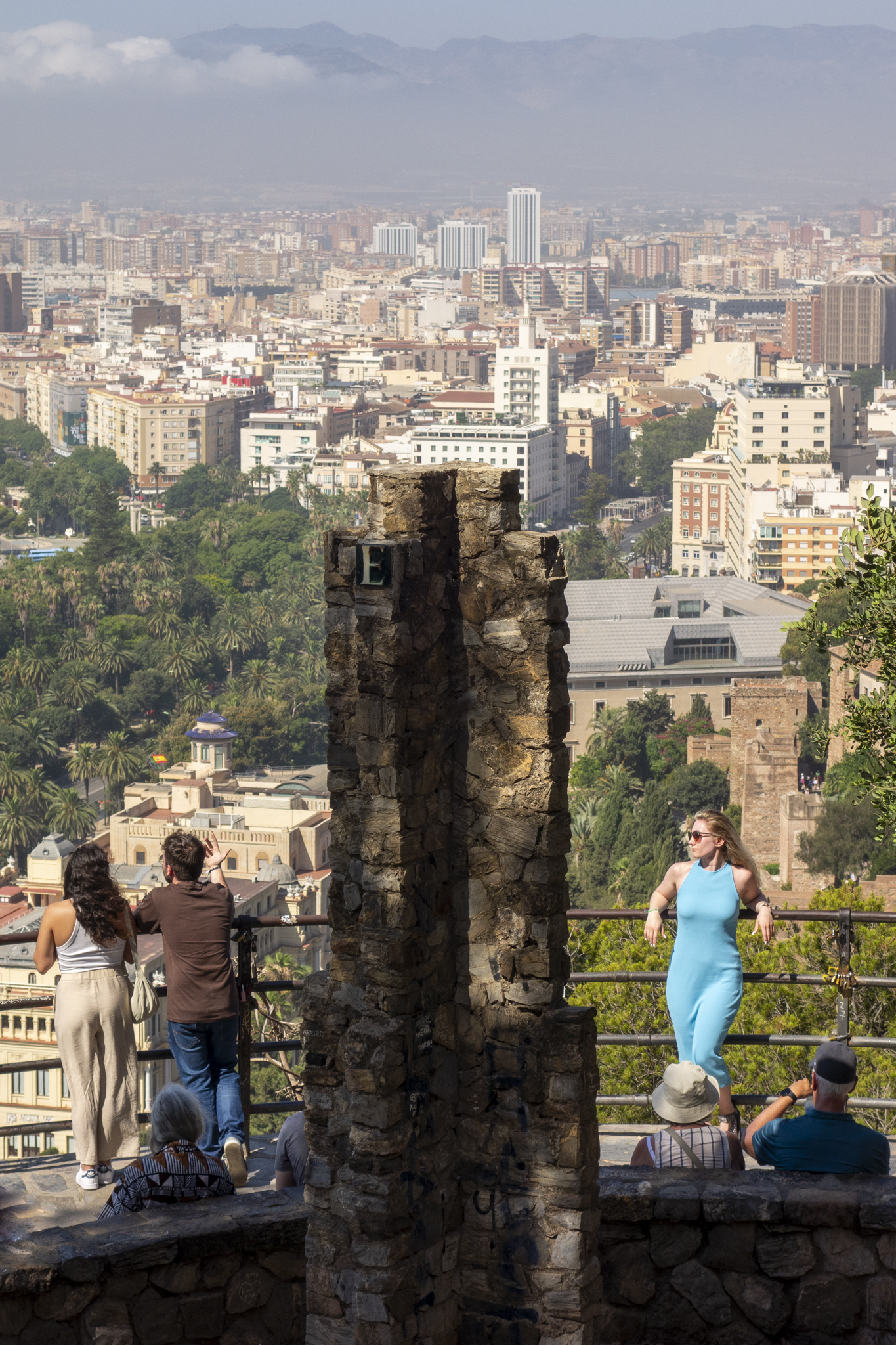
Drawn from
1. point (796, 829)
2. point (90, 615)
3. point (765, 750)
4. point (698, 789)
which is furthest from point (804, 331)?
point (796, 829)

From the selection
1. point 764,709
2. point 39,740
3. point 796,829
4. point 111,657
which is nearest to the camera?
point 796,829

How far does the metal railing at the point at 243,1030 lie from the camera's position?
4773 mm

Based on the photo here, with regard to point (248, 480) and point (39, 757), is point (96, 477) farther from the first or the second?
point (39, 757)

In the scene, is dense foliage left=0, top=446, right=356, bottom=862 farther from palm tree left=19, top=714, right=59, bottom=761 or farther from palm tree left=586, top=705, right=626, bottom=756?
palm tree left=586, top=705, right=626, bottom=756

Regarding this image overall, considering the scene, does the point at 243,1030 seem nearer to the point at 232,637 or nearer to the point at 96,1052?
the point at 96,1052

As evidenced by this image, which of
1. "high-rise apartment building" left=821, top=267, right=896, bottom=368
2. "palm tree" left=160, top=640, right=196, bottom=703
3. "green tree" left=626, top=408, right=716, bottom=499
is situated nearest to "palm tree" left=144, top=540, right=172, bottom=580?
"palm tree" left=160, top=640, right=196, bottom=703

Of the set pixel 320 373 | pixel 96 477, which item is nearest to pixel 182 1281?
pixel 96 477

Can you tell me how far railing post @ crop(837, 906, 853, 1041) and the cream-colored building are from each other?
404 ft

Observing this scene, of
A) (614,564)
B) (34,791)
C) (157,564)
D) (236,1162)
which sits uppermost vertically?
(236,1162)

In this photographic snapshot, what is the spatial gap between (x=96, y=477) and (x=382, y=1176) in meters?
115

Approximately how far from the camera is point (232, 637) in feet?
242

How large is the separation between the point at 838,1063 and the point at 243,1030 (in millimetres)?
1638

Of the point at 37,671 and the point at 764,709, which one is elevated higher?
the point at 764,709

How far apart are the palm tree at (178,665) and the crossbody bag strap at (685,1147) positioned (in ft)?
216
